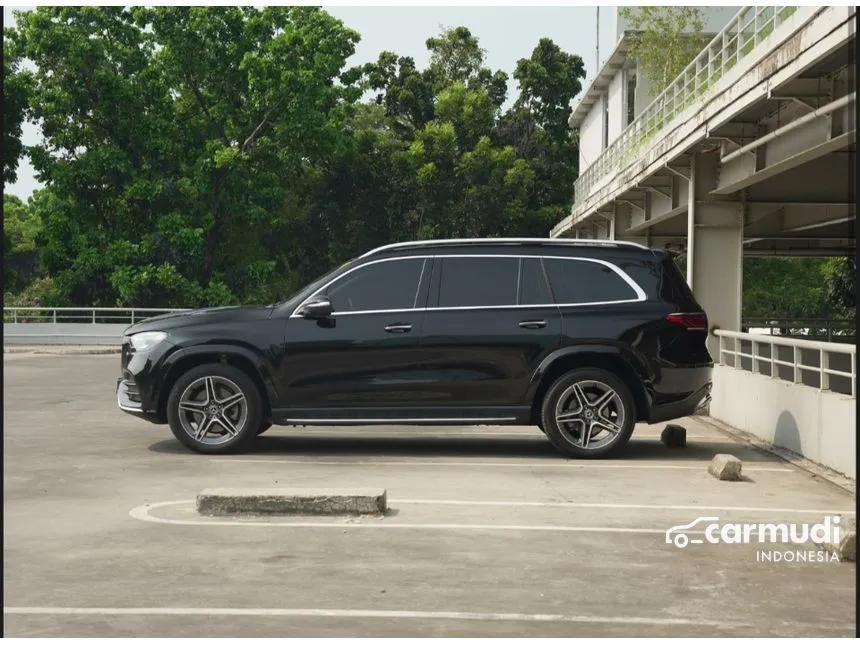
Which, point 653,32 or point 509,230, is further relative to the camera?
point 509,230

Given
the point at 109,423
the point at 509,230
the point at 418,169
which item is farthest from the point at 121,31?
the point at 109,423

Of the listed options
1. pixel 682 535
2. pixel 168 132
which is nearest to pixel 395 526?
pixel 682 535

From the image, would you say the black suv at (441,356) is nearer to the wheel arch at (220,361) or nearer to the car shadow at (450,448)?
the wheel arch at (220,361)

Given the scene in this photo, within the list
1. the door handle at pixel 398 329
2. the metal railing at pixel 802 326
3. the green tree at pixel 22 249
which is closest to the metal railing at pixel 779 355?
the door handle at pixel 398 329

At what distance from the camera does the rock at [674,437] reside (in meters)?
13.8

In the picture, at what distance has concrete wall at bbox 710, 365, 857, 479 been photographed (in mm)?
11742

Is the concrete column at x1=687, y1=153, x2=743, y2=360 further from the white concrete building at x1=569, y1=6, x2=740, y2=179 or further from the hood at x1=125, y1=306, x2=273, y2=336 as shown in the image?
the white concrete building at x1=569, y1=6, x2=740, y2=179

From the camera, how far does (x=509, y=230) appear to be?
66438mm

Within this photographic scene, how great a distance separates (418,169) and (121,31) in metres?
18.4

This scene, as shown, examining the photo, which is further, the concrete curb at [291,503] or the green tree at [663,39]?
the green tree at [663,39]

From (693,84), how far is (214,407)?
20588 mm

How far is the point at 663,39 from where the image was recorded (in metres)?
48.3

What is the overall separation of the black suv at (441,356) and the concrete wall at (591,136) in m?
44.4

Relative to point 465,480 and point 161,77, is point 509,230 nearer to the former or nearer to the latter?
point 161,77
